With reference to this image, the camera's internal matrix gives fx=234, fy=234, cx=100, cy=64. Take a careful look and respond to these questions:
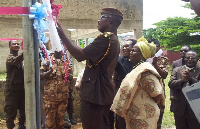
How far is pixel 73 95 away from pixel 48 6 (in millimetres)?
3890

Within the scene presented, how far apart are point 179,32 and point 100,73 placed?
57.3 ft

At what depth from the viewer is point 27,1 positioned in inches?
55.4

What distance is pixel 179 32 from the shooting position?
18688mm

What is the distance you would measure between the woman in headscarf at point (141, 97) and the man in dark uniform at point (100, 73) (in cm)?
17

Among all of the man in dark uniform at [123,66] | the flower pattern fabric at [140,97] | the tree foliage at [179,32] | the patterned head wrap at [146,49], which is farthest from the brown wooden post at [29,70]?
the tree foliage at [179,32]

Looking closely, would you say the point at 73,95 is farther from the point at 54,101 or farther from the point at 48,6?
the point at 48,6

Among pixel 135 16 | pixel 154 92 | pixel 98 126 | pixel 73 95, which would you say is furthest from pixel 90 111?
pixel 135 16

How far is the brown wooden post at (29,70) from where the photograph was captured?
1.42m

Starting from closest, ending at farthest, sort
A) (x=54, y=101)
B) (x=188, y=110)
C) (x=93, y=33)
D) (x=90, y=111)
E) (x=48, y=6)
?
(x=48, y=6) < (x=90, y=111) < (x=188, y=110) < (x=54, y=101) < (x=93, y=33)

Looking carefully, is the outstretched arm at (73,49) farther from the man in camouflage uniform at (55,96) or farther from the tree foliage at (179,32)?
the tree foliage at (179,32)

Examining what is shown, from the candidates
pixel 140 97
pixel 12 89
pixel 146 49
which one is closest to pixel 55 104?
pixel 12 89

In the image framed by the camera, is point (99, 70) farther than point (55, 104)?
No

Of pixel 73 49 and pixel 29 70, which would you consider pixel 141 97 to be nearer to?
pixel 73 49

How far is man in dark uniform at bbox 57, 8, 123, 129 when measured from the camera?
2557 mm
